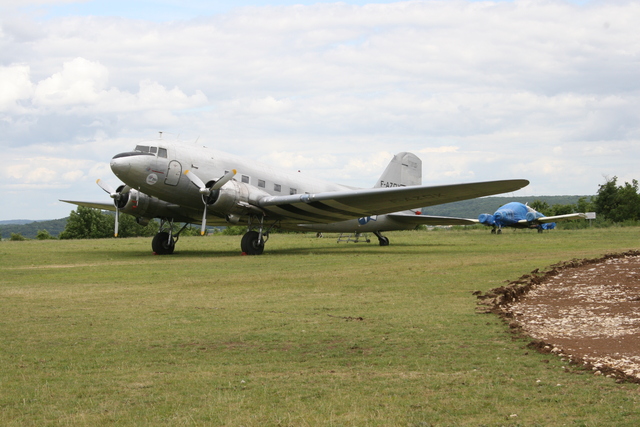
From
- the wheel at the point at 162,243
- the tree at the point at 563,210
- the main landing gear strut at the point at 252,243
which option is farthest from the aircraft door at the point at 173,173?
the tree at the point at 563,210

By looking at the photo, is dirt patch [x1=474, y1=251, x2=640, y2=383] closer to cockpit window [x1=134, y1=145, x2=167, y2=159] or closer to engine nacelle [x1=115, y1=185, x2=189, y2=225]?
cockpit window [x1=134, y1=145, x2=167, y2=159]

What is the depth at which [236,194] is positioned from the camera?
23188 millimetres

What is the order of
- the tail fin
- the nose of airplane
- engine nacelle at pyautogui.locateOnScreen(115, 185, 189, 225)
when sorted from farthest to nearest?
1. the tail fin
2. engine nacelle at pyautogui.locateOnScreen(115, 185, 189, 225)
3. the nose of airplane

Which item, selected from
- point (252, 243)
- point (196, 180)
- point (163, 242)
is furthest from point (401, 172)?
point (163, 242)

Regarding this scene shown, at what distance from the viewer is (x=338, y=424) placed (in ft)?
14.9

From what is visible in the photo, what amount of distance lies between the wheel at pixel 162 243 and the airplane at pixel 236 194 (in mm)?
40

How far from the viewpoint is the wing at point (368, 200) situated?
22.0 meters

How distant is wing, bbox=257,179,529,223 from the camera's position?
72.3 ft

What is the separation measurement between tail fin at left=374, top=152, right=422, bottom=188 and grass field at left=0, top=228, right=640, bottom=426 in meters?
18.6

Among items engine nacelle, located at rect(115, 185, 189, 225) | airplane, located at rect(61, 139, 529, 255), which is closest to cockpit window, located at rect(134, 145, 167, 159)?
airplane, located at rect(61, 139, 529, 255)

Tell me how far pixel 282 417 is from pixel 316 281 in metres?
9.30

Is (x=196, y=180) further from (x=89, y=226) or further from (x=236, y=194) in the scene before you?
(x=89, y=226)

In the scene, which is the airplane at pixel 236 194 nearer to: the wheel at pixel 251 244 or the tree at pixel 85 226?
the wheel at pixel 251 244

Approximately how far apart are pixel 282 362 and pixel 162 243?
1974cm
